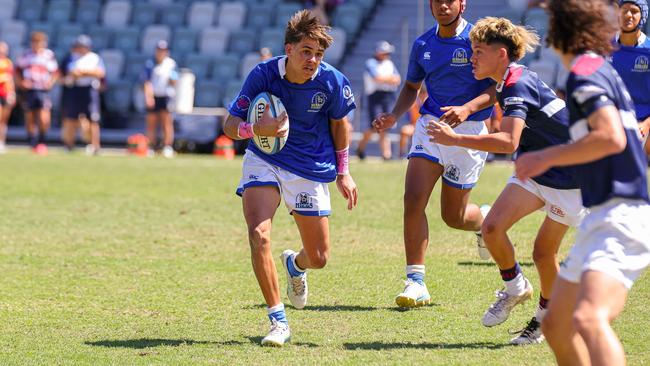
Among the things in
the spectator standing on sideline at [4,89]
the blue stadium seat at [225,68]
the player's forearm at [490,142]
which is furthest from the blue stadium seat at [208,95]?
the player's forearm at [490,142]

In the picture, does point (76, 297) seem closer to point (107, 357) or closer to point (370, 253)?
point (107, 357)

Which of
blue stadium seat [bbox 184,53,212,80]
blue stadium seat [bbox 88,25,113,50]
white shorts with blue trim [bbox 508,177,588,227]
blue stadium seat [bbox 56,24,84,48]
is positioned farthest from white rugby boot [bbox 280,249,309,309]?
blue stadium seat [bbox 56,24,84,48]

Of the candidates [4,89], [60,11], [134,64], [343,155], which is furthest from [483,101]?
[60,11]

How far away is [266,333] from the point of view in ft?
23.4

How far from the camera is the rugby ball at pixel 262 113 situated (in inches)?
278

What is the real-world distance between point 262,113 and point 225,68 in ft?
62.5

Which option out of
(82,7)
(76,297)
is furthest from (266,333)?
(82,7)

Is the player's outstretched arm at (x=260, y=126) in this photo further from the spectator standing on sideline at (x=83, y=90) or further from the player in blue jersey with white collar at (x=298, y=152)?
the spectator standing on sideline at (x=83, y=90)

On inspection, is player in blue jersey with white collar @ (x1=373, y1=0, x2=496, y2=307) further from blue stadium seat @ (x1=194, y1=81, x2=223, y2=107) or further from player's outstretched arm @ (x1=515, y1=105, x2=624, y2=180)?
blue stadium seat @ (x1=194, y1=81, x2=223, y2=107)

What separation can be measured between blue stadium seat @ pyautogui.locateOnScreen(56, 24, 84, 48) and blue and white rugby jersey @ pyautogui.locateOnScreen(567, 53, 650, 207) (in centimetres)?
2401

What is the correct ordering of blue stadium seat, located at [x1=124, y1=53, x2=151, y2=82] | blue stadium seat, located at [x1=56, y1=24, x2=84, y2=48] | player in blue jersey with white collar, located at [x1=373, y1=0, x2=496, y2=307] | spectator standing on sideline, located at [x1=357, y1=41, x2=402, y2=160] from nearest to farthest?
player in blue jersey with white collar, located at [x1=373, y1=0, x2=496, y2=307] → spectator standing on sideline, located at [x1=357, y1=41, x2=402, y2=160] → blue stadium seat, located at [x1=124, y1=53, x2=151, y2=82] → blue stadium seat, located at [x1=56, y1=24, x2=84, y2=48]

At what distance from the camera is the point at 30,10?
2944 cm

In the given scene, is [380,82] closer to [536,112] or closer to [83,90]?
[83,90]

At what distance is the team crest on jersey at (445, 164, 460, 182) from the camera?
8.26 metres
